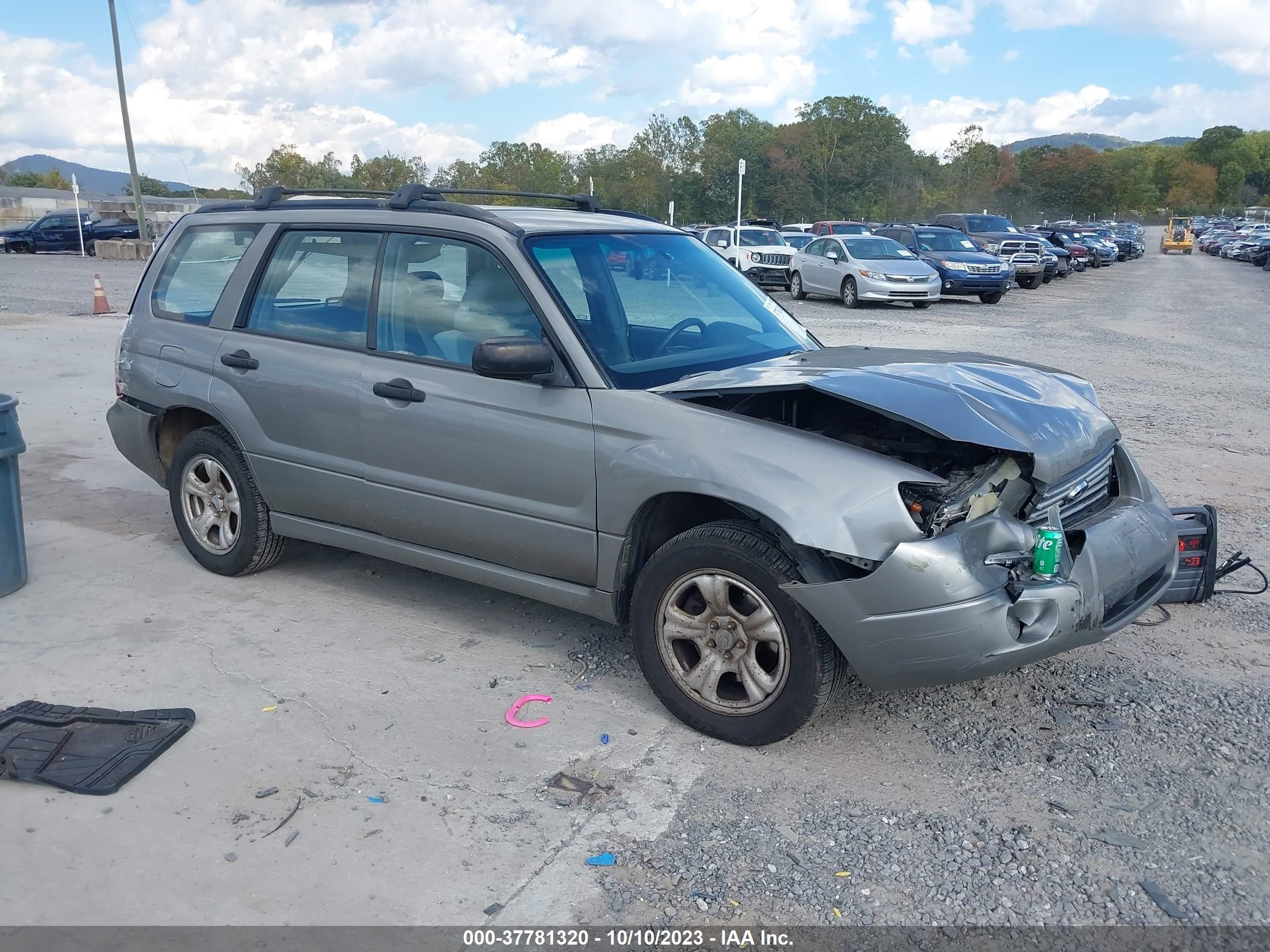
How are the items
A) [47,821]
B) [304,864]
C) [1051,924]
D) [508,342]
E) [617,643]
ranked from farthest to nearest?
[617,643] < [508,342] < [47,821] < [304,864] < [1051,924]

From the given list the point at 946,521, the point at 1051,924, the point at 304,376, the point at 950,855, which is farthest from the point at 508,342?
the point at 1051,924

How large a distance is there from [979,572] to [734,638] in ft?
2.82

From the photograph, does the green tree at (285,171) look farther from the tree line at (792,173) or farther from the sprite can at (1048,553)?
the sprite can at (1048,553)

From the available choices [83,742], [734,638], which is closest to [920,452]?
[734,638]

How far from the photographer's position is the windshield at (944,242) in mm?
25109

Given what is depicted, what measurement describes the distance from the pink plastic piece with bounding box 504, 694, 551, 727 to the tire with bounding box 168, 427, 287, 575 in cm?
189

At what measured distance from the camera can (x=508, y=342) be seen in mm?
3945

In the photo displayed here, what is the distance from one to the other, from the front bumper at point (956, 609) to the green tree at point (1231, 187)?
142900 mm

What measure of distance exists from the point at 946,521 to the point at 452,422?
2.00 metres

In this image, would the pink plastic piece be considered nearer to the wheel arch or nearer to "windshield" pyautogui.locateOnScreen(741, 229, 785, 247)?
the wheel arch

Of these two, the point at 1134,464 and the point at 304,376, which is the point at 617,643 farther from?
the point at 1134,464

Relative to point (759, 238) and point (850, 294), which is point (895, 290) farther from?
point (759, 238)

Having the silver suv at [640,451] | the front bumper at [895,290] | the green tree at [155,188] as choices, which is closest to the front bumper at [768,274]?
the front bumper at [895,290]

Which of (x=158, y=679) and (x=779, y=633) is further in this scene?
(x=158, y=679)
